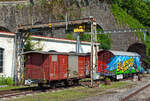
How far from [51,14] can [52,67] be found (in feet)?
90.8

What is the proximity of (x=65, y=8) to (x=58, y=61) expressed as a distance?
98.6ft

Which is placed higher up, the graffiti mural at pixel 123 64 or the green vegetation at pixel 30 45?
the green vegetation at pixel 30 45

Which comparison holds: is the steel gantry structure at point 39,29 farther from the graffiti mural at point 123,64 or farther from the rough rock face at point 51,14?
the rough rock face at point 51,14

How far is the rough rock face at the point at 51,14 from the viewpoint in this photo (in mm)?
38375

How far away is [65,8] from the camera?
4628 centimetres

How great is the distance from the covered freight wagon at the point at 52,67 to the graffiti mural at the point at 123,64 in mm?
6025

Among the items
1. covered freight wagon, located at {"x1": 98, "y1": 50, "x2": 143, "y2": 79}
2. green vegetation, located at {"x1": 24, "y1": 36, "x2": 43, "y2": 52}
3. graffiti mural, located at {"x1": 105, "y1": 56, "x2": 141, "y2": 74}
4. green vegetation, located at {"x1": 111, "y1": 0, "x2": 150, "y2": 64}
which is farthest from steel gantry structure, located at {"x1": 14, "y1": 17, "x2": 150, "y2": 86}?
green vegetation, located at {"x1": 111, "y1": 0, "x2": 150, "y2": 64}

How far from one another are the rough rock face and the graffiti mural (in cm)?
1779

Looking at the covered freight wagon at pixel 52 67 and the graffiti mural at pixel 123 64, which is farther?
the graffiti mural at pixel 123 64

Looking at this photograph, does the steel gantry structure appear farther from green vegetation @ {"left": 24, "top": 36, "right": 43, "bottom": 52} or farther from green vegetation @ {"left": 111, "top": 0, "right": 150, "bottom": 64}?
green vegetation @ {"left": 111, "top": 0, "right": 150, "bottom": 64}

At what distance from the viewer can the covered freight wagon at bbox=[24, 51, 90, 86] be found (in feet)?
56.1

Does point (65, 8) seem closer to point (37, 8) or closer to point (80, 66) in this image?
point (37, 8)

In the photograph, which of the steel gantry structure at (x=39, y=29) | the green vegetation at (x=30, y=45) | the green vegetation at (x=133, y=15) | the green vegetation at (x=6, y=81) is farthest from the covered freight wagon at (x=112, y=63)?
the green vegetation at (x=133, y=15)

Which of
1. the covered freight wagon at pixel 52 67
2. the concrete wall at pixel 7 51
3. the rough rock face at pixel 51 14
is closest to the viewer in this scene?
the covered freight wagon at pixel 52 67
